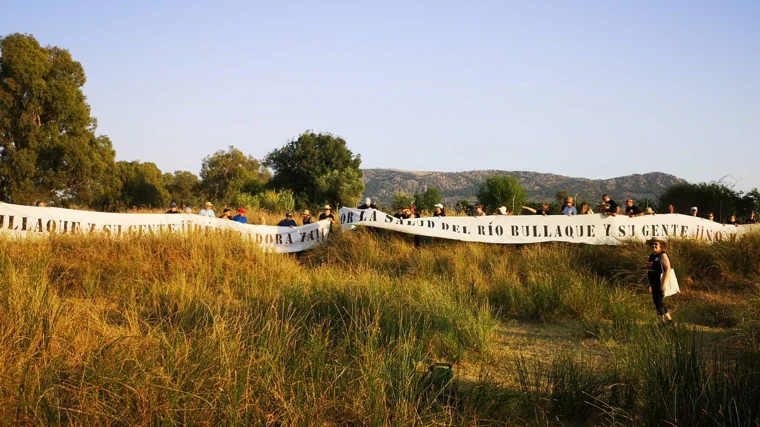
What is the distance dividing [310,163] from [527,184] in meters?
63.5

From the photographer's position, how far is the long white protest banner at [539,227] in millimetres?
16547

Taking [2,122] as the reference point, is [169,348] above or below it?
below

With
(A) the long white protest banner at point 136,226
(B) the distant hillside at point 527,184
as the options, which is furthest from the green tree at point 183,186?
(A) the long white protest banner at point 136,226

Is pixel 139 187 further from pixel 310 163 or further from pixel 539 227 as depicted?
pixel 539 227

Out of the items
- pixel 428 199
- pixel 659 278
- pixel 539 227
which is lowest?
pixel 659 278

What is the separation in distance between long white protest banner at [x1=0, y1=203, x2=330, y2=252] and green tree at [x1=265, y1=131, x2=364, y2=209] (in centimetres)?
3468

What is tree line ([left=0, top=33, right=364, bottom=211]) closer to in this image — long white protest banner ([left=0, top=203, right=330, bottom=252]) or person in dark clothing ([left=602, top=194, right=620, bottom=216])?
long white protest banner ([left=0, top=203, right=330, bottom=252])

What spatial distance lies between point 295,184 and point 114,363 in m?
52.1

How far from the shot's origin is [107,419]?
4207 mm

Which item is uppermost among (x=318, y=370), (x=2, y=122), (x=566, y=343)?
(x=2, y=122)

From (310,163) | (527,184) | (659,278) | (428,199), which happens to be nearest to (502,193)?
(428,199)

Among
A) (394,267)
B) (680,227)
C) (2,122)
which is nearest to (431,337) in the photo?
(394,267)

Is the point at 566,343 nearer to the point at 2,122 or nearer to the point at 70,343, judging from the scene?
the point at 70,343

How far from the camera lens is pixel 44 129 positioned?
4059 cm
